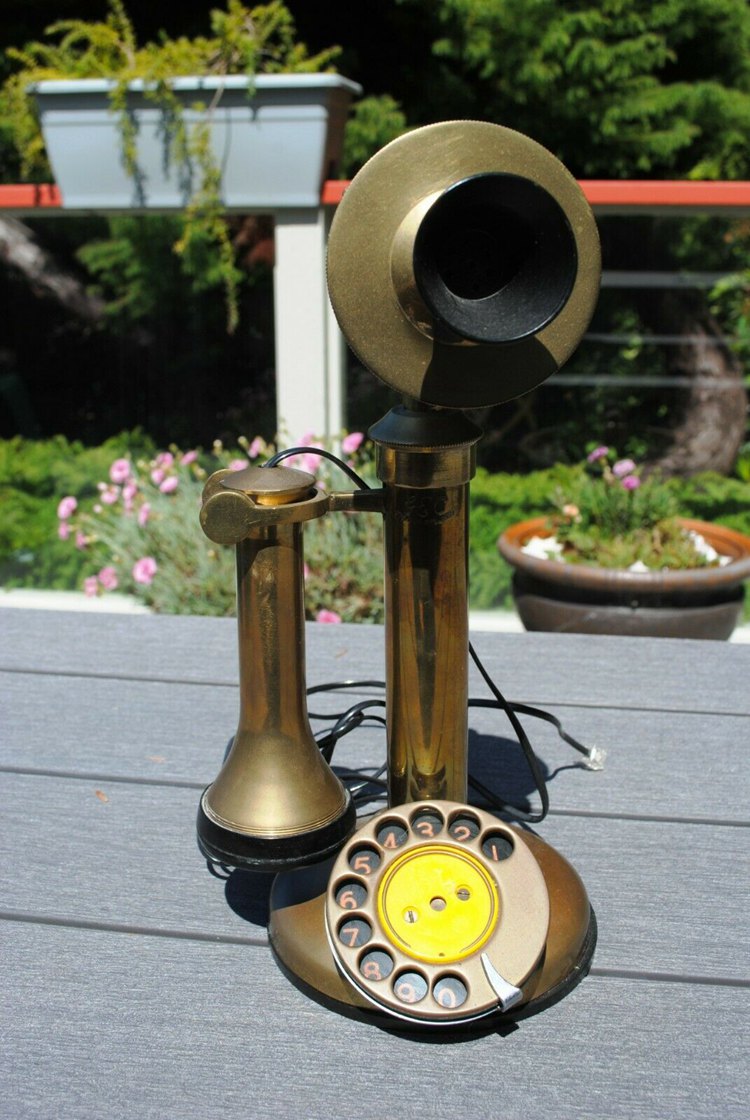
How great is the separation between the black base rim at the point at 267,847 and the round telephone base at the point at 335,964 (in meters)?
0.04

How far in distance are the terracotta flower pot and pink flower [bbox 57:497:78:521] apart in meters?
1.23

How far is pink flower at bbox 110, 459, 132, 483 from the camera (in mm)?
3023

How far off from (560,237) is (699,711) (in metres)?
0.67

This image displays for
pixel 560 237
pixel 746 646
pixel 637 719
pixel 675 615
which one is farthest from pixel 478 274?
pixel 675 615

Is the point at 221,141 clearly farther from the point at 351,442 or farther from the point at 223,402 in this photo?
the point at 351,442

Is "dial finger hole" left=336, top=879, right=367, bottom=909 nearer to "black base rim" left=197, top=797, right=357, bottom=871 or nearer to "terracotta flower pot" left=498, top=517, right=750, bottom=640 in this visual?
"black base rim" left=197, top=797, right=357, bottom=871

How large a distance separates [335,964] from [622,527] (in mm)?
2121

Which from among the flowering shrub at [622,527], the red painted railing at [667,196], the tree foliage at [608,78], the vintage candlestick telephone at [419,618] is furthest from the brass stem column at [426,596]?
the tree foliage at [608,78]

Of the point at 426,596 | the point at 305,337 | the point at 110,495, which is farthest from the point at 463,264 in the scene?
the point at 110,495

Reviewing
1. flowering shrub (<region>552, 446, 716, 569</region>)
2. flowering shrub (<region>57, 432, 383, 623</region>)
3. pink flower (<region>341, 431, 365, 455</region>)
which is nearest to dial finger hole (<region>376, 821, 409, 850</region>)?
flowering shrub (<region>57, 432, 383, 623</region>)

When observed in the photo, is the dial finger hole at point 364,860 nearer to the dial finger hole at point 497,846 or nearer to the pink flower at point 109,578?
the dial finger hole at point 497,846

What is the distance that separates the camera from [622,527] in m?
2.77

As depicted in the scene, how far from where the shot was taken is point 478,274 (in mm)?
724

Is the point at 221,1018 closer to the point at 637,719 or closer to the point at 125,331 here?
the point at 637,719
